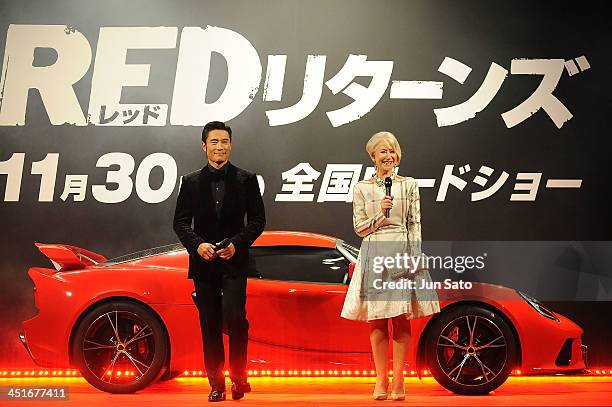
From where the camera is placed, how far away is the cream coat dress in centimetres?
414

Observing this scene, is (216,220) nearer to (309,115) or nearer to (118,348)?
(118,348)

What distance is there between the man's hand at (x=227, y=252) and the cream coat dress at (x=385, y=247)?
2.40 ft

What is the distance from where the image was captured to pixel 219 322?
13.8ft

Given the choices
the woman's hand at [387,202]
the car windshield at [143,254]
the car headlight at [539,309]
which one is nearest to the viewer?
the woman's hand at [387,202]

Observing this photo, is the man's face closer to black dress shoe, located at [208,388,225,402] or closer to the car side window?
the car side window

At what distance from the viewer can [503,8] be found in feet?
18.4

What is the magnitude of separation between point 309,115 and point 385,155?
1.51 meters

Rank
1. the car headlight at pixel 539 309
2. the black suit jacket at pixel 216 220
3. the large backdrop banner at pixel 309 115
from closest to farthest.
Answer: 1. the black suit jacket at pixel 216 220
2. the car headlight at pixel 539 309
3. the large backdrop banner at pixel 309 115

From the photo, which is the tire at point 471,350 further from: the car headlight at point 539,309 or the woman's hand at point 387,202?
the woman's hand at point 387,202

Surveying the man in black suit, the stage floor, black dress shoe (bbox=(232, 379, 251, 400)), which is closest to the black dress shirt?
the man in black suit

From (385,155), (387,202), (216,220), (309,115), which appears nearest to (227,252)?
(216,220)

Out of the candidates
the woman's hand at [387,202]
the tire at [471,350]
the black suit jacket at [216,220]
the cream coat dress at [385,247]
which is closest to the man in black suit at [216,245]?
the black suit jacket at [216,220]

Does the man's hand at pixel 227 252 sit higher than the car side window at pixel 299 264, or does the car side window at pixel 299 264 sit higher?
the man's hand at pixel 227 252

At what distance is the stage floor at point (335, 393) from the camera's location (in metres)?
4.22
